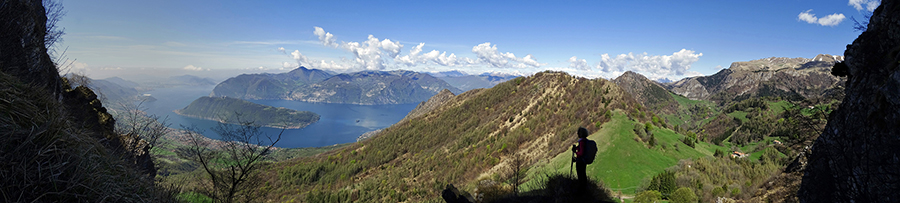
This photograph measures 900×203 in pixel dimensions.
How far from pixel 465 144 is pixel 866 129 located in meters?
32.3

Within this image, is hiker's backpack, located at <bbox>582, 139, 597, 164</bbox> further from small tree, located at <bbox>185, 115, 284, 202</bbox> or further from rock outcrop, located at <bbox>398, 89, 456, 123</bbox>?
rock outcrop, located at <bbox>398, 89, 456, 123</bbox>

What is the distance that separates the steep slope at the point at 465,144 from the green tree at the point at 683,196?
10.1 metres

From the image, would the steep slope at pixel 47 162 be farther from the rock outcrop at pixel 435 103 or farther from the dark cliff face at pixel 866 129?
the rock outcrop at pixel 435 103

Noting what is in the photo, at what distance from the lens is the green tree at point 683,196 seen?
1027 centimetres

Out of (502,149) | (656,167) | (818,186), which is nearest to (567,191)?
(818,186)

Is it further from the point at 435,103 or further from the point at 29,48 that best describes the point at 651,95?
the point at 29,48

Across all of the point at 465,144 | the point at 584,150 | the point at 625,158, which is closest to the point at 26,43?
the point at 584,150

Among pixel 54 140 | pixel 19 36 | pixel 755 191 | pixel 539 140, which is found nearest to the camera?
pixel 54 140

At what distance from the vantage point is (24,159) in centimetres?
302

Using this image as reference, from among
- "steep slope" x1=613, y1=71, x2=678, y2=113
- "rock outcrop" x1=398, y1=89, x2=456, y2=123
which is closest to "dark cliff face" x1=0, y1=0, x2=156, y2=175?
"rock outcrop" x1=398, y1=89, x2=456, y2=123

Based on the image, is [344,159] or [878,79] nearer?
[878,79]

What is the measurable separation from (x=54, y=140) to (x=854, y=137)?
495 inches

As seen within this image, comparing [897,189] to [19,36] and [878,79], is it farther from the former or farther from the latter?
[19,36]

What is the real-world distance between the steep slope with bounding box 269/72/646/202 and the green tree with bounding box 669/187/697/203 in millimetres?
10113
